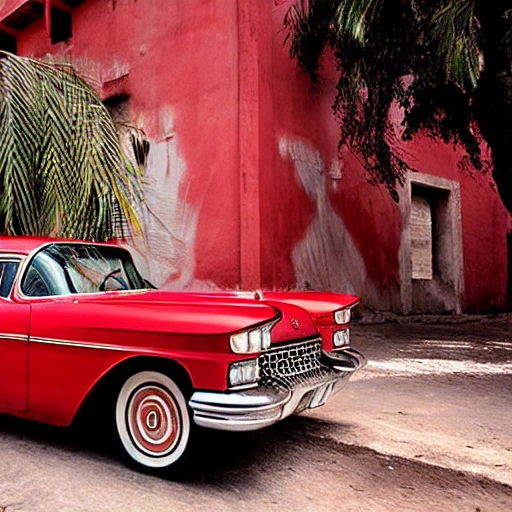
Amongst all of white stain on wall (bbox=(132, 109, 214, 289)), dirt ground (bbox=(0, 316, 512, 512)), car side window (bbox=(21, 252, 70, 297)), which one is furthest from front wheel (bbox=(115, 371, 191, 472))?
white stain on wall (bbox=(132, 109, 214, 289))

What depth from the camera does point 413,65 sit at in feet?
26.2

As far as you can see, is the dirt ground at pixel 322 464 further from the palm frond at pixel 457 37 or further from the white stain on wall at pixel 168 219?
the white stain on wall at pixel 168 219

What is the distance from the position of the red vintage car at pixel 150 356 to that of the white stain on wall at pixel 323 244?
5029 mm

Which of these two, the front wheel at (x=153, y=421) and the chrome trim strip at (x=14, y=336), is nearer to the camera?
the front wheel at (x=153, y=421)

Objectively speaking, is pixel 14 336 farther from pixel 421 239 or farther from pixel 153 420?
pixel 421 239

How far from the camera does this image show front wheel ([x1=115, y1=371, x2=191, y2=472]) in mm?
2729

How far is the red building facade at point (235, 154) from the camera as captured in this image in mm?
7953

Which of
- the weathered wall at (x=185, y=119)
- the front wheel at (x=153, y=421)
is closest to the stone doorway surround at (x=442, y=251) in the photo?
the weathered wall at (x=185, y=119)

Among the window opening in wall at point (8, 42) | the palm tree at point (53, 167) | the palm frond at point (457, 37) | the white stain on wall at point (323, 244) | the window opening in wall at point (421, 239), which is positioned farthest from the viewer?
the window opening in wall at point (8, 42)

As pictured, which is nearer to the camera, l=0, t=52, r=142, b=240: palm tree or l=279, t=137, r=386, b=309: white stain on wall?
l=0, t=52, r=142, b=240: palm tree

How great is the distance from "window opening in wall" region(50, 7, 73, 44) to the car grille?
985 cm

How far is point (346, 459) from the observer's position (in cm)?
320

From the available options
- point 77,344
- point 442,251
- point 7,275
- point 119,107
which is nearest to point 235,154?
point 119,107

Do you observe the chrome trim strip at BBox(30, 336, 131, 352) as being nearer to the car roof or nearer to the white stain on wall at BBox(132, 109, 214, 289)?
the car roof
